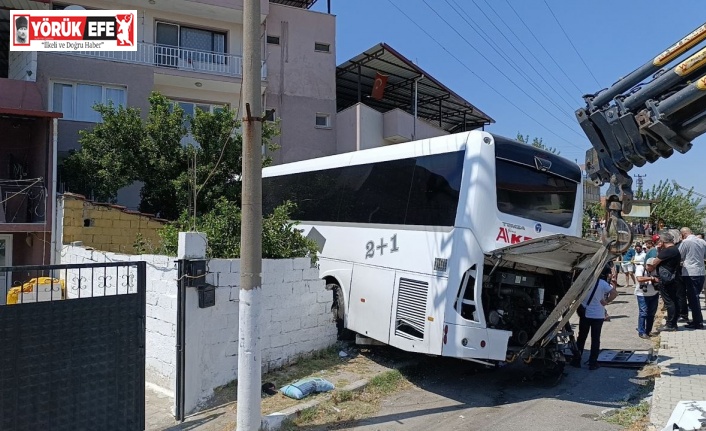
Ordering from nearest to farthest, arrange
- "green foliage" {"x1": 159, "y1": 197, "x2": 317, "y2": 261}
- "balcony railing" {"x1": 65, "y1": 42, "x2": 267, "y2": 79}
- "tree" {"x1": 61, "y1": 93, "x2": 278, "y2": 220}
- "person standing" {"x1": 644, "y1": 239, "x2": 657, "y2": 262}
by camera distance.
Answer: "green foliage" {"x1": 159, "y1": 197, "x2": 317, "y2": 261}
"person standing" {"x1": 644, "y1": 239, "x2": 657, "y2": 262}
"tree" {"x1": 61, "y1": 93, "x2": 278, "y2": 220}
"balcony railing" {"x1": 65, "y1": 42, "x2": 267, "y2": 79}

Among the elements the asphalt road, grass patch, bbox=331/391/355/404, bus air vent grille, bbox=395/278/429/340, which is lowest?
the asphalt road

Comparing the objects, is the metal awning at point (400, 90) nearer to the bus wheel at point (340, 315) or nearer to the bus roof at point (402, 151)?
the bus roof at point (402, 151)

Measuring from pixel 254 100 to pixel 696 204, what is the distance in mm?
40362

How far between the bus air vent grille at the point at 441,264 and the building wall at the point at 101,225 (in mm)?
6206

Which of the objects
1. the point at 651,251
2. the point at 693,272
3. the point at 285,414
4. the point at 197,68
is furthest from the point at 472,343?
the point at 197,68

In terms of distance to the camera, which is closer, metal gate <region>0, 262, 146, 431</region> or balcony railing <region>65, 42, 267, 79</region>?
metal gate <region>0, 262, 146, 431</region>

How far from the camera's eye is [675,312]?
33.2 feet

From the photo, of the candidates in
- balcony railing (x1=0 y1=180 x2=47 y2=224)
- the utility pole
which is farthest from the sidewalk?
balcony railing (x1=0 y1=180 x2=47 y2=224)

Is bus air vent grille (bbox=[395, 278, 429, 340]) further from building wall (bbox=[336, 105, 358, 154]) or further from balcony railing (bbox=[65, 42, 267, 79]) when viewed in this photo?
building wall (bbox=[336, 105, 358, 154])

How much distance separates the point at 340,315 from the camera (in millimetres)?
9438

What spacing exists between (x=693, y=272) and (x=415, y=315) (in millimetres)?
6420

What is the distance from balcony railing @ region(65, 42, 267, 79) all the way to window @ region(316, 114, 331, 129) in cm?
432

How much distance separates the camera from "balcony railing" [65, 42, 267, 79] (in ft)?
63.1

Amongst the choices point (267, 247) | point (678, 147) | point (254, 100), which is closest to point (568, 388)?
point (678, 147)
